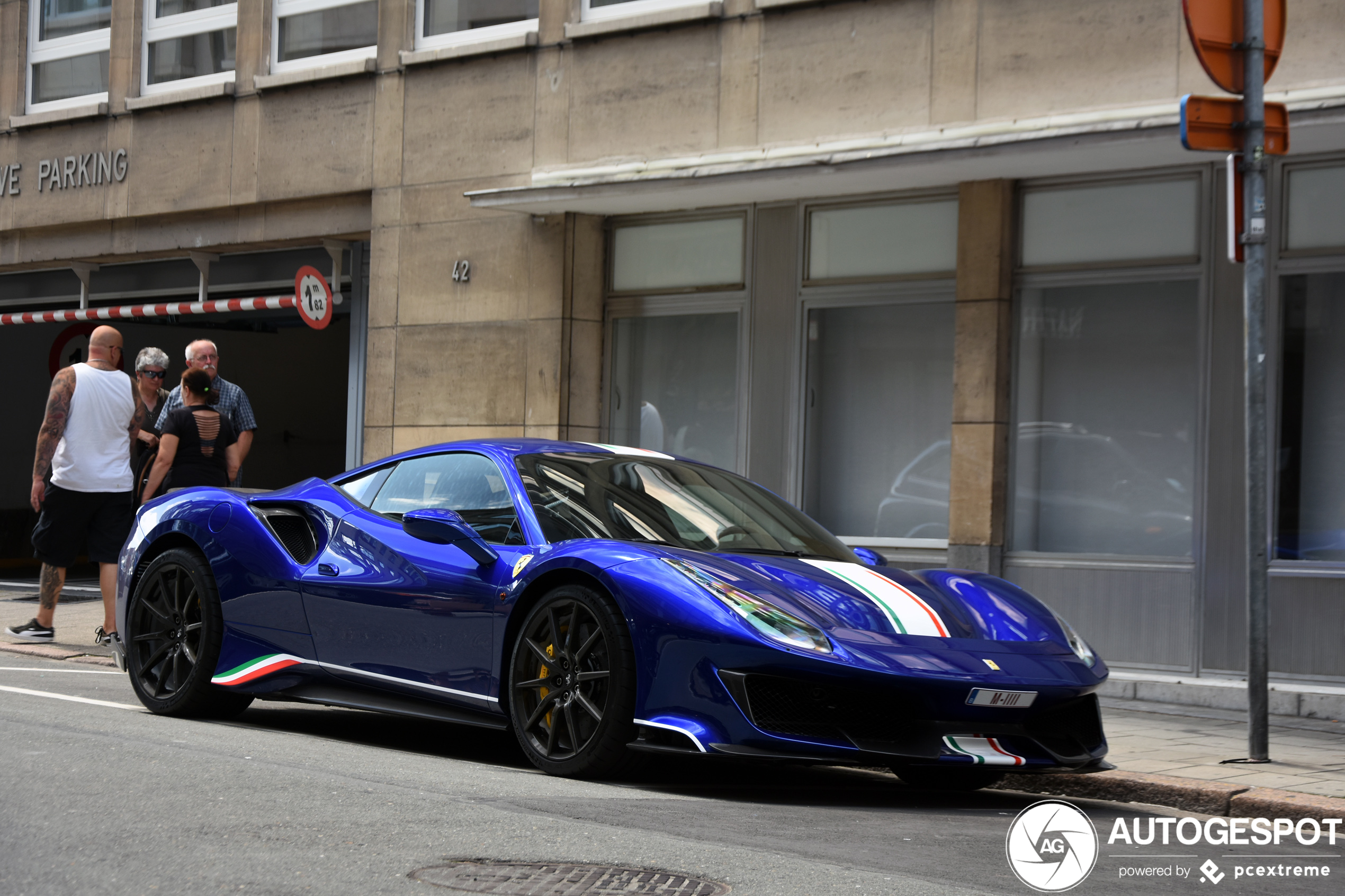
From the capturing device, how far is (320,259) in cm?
1555

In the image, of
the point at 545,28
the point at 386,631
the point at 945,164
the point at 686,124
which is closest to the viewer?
the point at 386,631

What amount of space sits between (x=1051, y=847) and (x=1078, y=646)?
136cm

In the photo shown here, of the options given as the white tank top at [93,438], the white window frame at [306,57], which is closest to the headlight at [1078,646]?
the white tank top at [93,438]

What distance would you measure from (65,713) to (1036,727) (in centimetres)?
418

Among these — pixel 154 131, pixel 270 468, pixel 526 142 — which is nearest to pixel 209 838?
pixel 526 142

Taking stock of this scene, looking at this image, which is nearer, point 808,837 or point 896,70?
point 808,837

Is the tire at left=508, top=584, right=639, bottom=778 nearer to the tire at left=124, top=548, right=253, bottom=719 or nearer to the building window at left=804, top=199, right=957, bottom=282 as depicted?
the tire at left=124, top=548, right=253, bottom=719

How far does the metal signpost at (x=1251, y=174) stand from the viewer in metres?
7.31

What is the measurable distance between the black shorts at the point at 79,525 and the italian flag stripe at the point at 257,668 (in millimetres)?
3238

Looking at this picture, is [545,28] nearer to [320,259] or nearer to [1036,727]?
[320,259]

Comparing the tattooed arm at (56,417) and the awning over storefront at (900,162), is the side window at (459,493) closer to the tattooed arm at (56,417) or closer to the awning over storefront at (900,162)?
the tattooed arm at (56,417)

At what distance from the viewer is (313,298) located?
13516mm

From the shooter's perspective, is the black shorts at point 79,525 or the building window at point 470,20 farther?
the building window at point 470,20

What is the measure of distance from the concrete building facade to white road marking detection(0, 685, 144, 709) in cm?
547
